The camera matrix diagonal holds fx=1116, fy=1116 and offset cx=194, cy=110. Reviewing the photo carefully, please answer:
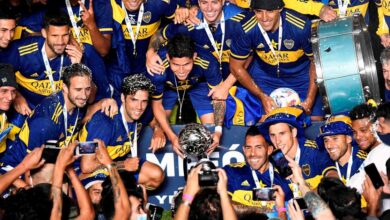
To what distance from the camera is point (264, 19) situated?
413 inches

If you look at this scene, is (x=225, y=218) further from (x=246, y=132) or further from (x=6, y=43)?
(x=6, y=43)

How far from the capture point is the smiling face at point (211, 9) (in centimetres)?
1059

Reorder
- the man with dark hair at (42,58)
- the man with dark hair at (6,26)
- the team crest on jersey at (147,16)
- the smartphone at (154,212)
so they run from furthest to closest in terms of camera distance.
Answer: the team crest on jersey at (147,16)
the man with dark hair at (42,58)
the man with dark hair at (6,26)
the smartphone at (154,212)

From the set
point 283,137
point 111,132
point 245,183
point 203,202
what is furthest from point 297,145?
point 203,202

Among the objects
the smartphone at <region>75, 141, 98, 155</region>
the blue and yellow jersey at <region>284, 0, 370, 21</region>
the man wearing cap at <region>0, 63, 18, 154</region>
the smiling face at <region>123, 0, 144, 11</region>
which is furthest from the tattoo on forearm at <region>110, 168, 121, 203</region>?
the blue and yellow jersey at <region>284, 0, 370, 21</region>

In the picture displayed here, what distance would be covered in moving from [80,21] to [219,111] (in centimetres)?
158

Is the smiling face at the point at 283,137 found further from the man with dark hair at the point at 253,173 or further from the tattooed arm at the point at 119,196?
the tattooed arm at the point at 119,196

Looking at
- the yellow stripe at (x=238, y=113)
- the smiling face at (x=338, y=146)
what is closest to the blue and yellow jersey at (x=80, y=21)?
the yellow stripe at (x=238, y=113)

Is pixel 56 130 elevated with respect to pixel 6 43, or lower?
lower

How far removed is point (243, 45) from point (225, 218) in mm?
3429

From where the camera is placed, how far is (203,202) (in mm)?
7535

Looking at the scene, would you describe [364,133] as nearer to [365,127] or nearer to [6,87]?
[365,127]

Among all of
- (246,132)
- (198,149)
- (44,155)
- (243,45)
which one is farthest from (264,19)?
(44,155)

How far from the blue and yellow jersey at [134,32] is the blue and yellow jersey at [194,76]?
340 millimetres
